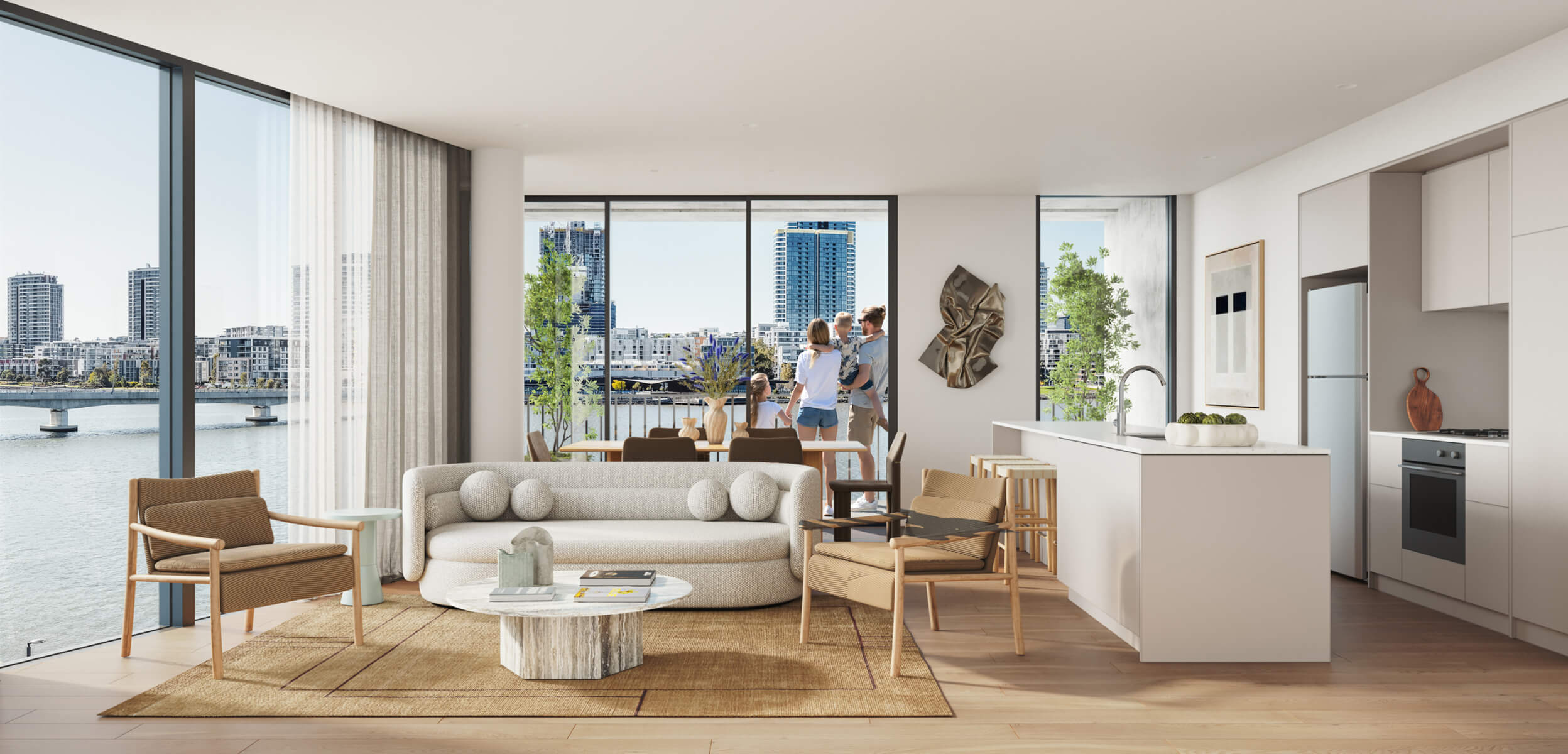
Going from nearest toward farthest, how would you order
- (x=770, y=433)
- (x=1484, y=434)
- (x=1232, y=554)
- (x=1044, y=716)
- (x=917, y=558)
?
1. (x=1044, y=716)
2. (x=1232, y=554)
3. (x=917, y=558)
4. (x=1484, y=434)
5. (x=770, y=433)

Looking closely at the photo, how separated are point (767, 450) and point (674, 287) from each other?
104 inches

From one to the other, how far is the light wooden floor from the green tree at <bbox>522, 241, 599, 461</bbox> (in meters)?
3.83

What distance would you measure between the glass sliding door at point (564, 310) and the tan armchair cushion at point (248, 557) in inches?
149

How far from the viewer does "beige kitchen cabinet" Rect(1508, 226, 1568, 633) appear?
3.93 metres

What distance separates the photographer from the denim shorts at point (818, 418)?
7465mm

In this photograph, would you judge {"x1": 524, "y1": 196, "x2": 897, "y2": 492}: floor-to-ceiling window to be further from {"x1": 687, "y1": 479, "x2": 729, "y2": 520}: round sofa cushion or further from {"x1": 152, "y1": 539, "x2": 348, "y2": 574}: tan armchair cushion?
{"x1": 152, "y1": 539, "x2": 348, "y2": 574}: tan armchair cushion

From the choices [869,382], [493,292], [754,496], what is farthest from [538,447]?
[869,382]

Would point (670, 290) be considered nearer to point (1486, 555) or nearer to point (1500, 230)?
point (1500, 230)

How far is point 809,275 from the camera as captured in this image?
797 centimetres

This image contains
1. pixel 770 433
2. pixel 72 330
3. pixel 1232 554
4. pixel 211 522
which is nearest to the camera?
pixel 1232 554

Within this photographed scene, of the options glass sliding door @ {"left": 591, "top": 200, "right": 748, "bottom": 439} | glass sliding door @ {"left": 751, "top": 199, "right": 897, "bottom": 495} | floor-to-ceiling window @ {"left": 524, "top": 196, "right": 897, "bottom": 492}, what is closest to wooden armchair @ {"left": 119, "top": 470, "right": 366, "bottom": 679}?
floor-to-ceiling window @ {"left": 524, "top": 196, "right": 897, "bottom": 492}

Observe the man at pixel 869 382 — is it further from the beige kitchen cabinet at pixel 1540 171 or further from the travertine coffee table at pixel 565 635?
the beige kitchen cabinet at pixel 1540 171

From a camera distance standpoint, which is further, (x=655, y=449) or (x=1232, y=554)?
(x=655, y=449)

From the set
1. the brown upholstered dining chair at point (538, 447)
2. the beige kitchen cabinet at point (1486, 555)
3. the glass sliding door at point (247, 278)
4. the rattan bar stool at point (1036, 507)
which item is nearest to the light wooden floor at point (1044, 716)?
the beige kitchen cabinet at point (1486, 555)
